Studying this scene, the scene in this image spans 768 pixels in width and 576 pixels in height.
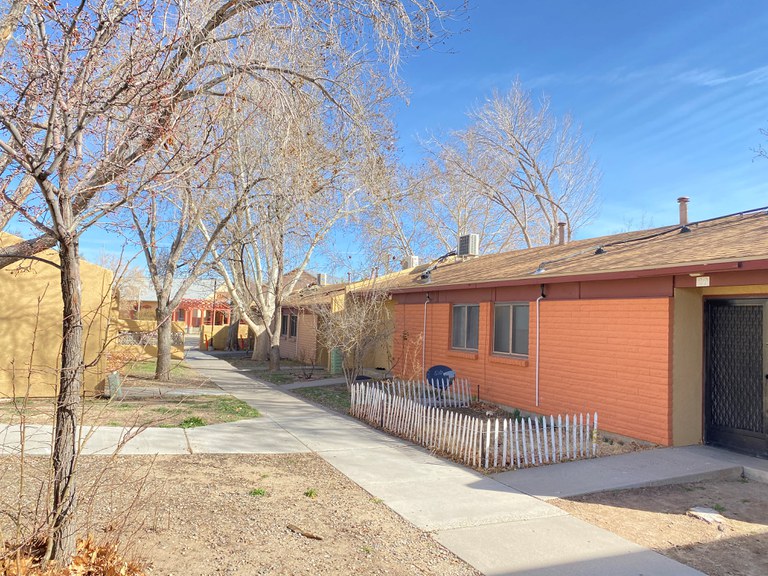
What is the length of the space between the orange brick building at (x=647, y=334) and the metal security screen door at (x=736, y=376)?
14 mm

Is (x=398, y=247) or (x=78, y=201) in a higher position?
(x=398, y=247)

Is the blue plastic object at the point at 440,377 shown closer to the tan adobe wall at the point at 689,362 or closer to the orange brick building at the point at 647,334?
the orange brick building at the point at 647,334

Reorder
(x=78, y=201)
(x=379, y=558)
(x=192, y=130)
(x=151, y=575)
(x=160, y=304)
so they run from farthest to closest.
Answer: (x=160, y=304) → (x=192, y=130) → (x=379, y=558) → (x=78, y=201) → (x=151, y=575)

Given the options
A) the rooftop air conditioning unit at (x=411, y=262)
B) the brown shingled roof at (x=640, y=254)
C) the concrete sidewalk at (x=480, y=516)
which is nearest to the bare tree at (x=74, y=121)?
the concrete sidewalk at (x=480, y=516)

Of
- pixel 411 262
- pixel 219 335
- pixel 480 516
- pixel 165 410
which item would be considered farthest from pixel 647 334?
pixel 219 335

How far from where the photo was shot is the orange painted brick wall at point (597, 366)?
838 cm

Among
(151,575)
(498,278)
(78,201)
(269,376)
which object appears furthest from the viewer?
(269,376)

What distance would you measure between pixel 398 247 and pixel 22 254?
88.9 feet

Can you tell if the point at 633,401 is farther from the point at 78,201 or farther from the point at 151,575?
the point at 78,201

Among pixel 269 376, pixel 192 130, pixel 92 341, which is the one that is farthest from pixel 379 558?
pixel 269 376

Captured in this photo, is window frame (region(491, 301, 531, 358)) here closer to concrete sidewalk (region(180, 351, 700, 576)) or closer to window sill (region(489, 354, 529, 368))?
window sill (region(489, 354, 529, 368))

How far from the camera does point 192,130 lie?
567 cm

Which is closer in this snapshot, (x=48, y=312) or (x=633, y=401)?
(x=633, y=401)

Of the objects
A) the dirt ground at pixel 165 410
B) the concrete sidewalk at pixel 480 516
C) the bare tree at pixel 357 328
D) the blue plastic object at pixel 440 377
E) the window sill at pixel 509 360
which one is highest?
the bare tree at pixel 357 328
